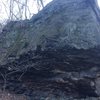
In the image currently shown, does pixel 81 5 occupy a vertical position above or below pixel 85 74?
above

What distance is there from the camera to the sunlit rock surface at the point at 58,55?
646cm

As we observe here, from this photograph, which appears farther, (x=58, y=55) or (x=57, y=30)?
(x=57, y=30)

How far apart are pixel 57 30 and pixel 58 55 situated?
73 cm

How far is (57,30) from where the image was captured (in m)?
6.78

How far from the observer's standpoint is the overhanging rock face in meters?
6.47

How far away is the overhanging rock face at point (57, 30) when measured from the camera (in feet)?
21.2

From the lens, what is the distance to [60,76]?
21.9 feet

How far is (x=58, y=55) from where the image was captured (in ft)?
21.5

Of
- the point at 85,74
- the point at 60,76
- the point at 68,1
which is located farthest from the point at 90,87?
the point at 68,1

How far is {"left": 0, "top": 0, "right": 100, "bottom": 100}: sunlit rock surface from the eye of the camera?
6457 mm

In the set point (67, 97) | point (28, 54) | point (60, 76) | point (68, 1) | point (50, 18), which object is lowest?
point (67, 97)

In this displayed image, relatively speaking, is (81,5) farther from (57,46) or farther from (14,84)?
(14,84)

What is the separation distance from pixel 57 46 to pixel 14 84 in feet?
5.92

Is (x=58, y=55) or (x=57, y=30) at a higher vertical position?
(x=57, y=30)
